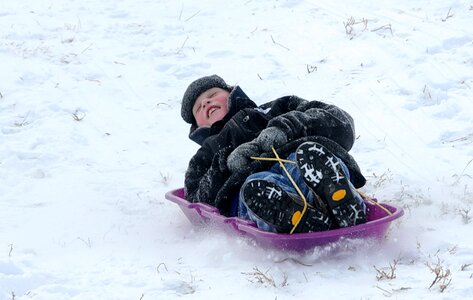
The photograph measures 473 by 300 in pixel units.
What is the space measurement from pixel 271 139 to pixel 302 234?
2.17ft

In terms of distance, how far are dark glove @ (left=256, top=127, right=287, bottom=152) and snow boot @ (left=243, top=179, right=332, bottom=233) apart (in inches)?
17.7

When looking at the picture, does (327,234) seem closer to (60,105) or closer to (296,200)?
(296,200)

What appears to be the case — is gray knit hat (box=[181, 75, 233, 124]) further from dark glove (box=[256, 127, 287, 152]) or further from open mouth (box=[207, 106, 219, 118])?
dark glove (box=[256, 127, 287, 152])

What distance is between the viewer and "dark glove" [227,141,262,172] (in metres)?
3.97

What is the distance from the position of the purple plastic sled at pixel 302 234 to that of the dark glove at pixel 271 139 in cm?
41

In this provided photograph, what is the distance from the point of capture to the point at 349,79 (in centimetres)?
650

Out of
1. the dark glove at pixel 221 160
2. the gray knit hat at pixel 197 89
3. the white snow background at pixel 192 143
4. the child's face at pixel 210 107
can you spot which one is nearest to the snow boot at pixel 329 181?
the white snow background at pixel 192 143

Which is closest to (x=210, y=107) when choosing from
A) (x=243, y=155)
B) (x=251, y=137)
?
(x=251, y=137)

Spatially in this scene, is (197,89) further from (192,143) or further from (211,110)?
(192,143)

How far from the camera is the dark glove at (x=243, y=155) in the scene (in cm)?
397

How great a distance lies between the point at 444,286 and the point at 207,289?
94cm

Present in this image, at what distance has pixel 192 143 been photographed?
5.88 metres

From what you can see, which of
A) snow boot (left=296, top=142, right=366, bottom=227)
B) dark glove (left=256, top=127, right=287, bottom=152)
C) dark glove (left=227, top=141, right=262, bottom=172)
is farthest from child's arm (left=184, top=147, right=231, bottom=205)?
snow boot (left=296, top=142, right=366, bottom=227)

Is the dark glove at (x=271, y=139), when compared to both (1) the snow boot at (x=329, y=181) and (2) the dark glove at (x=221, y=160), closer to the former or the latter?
(2) the dark glove at (x=221, y=160)
